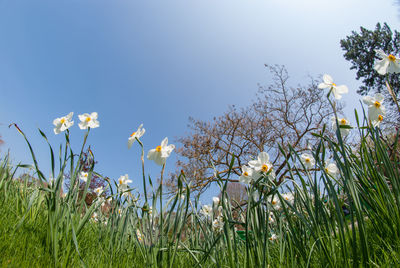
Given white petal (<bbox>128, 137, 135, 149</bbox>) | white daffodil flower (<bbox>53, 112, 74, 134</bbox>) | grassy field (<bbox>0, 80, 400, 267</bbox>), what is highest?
white daffodil flower (<bbox>53, 112, 74, 134</bbox>)

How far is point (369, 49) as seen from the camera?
14742 mm

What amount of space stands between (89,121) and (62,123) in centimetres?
23

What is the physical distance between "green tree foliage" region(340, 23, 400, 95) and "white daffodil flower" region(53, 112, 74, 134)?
644 inches

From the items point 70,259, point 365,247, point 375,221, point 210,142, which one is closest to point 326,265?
point 365,247

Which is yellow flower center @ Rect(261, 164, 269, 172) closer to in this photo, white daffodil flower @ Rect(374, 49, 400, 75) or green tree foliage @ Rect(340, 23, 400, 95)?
white daffodil flower @ Rect(374, 49, 400, 75)

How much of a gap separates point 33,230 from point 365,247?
84.2 inches

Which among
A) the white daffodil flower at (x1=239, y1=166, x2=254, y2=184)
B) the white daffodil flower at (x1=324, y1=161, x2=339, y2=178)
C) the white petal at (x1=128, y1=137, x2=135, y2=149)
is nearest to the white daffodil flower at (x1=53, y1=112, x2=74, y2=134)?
the white petal at (x1=128, y1=137, x2=135, y2=149)

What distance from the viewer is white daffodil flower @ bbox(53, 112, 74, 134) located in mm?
2059

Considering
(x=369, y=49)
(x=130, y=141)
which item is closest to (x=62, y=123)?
(x=130, y=141)

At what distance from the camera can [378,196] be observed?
1.65m

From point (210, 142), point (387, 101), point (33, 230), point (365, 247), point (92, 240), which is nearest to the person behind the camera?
point (365, 247)

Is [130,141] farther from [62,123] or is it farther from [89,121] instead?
[62,123]

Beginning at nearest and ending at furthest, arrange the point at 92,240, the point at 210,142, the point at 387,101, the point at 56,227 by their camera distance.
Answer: the point at 56,227, the point at 92,240, the point at 210,142, the point at 387,101

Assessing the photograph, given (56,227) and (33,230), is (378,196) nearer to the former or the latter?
(56,227)
